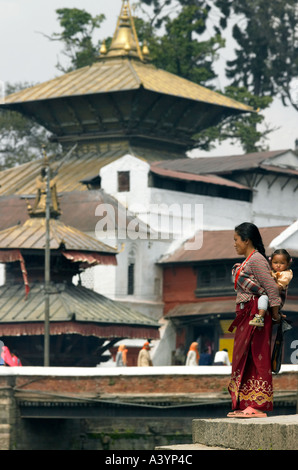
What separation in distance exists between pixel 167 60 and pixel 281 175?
17117 millimetres

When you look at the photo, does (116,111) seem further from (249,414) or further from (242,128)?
(249,414)

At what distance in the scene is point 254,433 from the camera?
1136cm

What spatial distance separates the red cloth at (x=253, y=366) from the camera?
480 inches

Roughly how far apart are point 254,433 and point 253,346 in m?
1.08

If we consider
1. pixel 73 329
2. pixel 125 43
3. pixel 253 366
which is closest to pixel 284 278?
pixel 253 366

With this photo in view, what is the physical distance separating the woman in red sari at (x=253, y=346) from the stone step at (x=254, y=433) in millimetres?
370

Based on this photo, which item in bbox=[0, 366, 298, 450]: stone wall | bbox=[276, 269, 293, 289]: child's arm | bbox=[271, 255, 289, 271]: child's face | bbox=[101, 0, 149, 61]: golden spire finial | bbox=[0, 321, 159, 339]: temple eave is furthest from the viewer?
bbox=[101, 0, 149, 61]: golden spire finial

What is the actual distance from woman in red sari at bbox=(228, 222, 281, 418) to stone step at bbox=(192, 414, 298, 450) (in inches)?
14.6

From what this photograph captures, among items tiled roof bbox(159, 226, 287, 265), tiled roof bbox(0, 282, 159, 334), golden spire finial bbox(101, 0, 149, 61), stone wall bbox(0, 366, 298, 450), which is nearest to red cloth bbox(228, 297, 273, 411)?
stone wall bbox(0, 366, 298, 450)

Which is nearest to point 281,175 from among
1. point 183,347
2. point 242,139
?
point 183,347

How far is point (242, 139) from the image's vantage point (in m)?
64.4

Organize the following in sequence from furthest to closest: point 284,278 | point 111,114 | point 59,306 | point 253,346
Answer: point 111,114 < point 59,306 < point 284,278 < point 253,346

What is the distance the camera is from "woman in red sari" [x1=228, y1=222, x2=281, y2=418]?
12.2 m

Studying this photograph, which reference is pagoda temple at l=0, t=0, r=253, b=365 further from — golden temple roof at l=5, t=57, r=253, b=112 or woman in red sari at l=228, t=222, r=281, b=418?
woman in red sari at l=228, t=222, r=281, b=418
